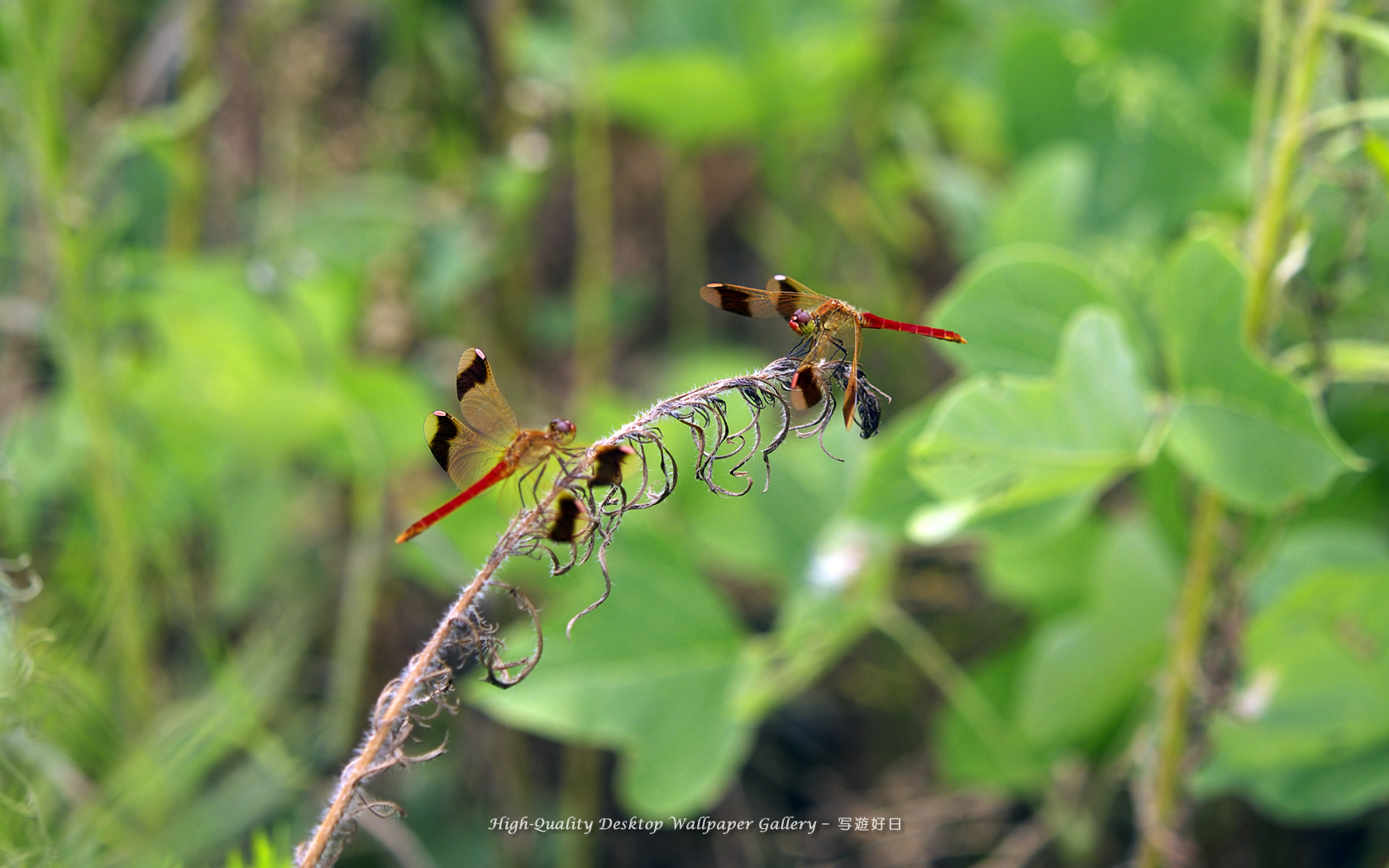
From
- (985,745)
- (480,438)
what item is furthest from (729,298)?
(985,745)

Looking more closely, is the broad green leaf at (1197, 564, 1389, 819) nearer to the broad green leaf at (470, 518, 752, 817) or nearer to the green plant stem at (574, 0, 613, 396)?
the broad green leaf at (470, 518, 752, 817)

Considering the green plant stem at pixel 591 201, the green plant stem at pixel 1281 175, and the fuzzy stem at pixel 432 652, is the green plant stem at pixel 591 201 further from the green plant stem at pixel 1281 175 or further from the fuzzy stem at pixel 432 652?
the fuzzy stem at pixel 432 652

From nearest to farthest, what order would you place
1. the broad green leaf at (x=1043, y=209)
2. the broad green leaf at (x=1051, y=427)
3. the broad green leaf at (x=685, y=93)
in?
the broad green leaf at (x=1051, y=427), the broad green leaf at (x=1043, y=209), the broad green leaf at (x=685, y=93)

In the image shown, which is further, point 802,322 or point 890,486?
point 890,486

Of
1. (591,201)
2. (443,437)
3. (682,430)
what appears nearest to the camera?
(443,437)

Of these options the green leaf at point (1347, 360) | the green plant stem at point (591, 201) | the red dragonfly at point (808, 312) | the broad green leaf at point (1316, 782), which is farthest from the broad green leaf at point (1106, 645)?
the green plant stem at point (591, 201)

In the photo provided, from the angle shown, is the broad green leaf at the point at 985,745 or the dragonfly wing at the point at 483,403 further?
the broad green leaf at the point at 985,745

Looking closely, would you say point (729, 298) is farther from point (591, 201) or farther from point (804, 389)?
point (591, 201)
